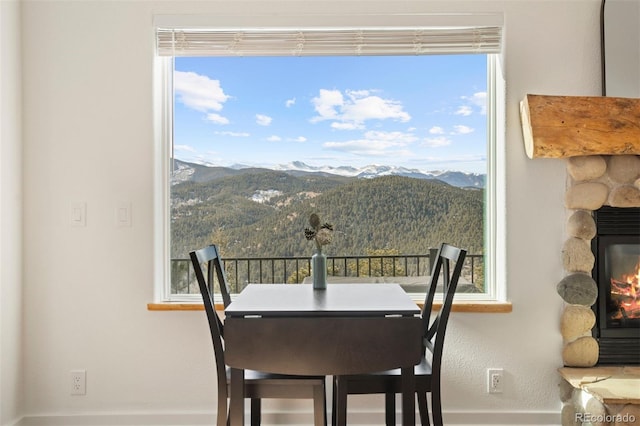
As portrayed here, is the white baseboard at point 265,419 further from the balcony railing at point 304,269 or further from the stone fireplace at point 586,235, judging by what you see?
the balcony railing at point 304,269

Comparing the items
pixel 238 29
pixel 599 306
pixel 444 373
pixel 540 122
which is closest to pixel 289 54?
pixel 238 29

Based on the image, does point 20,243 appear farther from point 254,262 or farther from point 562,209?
point 562,209

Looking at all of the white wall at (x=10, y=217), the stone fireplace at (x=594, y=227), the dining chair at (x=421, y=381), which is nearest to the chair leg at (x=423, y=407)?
the dining chair at (x=421, y=381)

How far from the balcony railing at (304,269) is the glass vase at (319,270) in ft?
1.39

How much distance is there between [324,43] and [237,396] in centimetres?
161

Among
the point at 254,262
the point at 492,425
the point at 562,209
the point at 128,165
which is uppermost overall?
the point at 128,165

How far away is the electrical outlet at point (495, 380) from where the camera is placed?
2582 millimetres

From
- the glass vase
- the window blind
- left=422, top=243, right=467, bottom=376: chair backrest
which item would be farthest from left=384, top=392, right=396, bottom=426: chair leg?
the window blind

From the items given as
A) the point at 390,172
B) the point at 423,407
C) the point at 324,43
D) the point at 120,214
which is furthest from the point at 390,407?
the point at 324,43

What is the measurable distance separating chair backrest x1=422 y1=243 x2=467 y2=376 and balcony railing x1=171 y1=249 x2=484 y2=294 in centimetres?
27

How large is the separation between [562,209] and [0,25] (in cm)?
268

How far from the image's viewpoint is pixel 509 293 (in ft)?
8.47

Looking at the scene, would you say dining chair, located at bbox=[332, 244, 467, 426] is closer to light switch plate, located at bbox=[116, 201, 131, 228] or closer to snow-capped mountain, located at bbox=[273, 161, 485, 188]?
snow-capped mountain, located at bbox=[273, 161, 485, 188]

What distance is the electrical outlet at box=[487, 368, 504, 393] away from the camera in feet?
8.47
